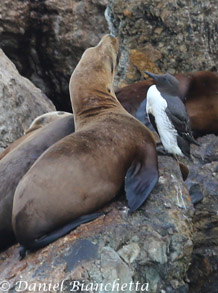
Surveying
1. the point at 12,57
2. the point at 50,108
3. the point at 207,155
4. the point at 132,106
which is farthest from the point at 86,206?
the point at 12,57

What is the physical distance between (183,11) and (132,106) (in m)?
1.41

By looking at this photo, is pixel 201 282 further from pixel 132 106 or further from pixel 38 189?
pixel 132 106

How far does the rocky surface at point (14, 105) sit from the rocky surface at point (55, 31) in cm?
112

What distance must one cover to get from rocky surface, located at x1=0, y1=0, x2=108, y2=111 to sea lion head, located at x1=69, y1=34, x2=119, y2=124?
95.1 inches

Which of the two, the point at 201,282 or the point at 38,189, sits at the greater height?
the point at 38,189

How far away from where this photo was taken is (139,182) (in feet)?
13.9

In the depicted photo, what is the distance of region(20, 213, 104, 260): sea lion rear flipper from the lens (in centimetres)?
402

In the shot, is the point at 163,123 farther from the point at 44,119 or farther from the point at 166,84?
the point at 44,119

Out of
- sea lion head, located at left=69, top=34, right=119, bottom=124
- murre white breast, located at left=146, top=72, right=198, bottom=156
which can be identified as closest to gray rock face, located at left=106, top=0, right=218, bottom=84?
sea lion head, located at left=69, top=34, right=119, bottom=124

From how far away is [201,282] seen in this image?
5.02m

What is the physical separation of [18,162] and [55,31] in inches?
144

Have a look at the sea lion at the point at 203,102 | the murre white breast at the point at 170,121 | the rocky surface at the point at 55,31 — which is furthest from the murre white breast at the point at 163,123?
the rocky surface at the point at 55,31

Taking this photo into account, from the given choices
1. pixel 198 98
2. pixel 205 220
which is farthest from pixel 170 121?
pixel 198 98

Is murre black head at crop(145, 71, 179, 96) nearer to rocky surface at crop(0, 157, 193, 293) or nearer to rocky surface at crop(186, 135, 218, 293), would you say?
rocky surface at crop(186, 135, 218, 293)
